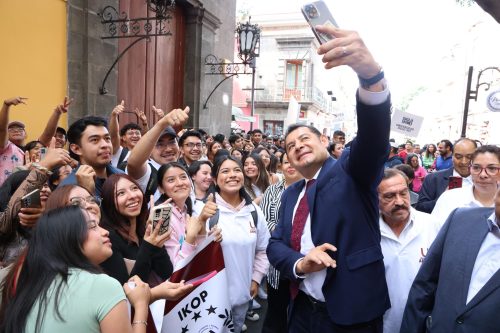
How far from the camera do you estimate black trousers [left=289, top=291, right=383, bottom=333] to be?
196 centimetres

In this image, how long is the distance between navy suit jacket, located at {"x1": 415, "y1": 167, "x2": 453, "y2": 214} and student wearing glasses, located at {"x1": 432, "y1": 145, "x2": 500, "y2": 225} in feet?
3.61

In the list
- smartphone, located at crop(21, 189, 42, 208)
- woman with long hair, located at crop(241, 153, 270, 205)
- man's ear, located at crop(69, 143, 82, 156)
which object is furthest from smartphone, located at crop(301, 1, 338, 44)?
woman with long hair, located at crop(241, 153, 270, 205)

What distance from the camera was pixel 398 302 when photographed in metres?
2.37

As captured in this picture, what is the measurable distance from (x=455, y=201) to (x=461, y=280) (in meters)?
1.58

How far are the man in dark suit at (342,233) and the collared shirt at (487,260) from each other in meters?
0.44

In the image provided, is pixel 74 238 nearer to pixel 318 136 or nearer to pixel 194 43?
pixel 318 136

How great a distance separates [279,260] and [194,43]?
802 centimetres

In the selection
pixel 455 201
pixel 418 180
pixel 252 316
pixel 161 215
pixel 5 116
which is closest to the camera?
pixel 161 215

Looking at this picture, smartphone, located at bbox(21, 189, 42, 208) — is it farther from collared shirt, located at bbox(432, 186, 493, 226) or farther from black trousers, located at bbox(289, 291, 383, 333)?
collared shirt, located at bbox(432, 186, 493, 226)

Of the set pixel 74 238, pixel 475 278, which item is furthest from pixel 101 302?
pixel 475 278

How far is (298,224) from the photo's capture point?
226 cm

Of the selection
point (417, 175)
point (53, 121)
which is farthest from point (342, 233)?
point (417, 175)

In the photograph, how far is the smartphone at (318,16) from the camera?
1.43 metres

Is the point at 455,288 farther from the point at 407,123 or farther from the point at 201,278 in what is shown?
the point at 407,123
